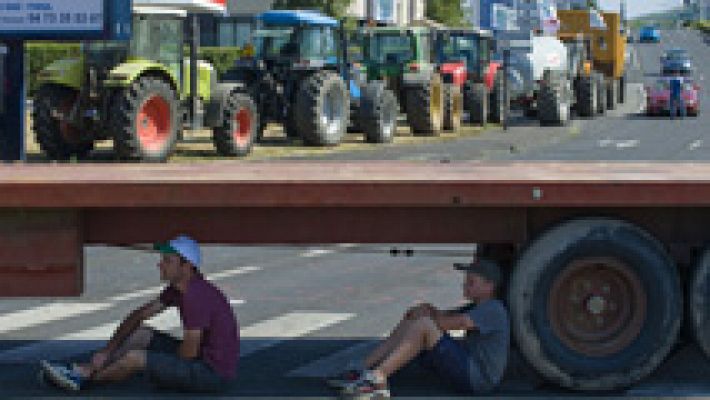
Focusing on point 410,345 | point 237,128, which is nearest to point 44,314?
point 410,345

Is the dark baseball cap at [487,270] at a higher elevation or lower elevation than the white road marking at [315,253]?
higher

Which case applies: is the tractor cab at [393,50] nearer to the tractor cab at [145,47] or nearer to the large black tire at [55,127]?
the tractor cab at [145,47]

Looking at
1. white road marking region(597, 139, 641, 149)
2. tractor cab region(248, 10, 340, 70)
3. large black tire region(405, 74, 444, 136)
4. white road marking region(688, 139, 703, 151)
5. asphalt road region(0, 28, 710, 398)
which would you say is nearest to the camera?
asphalt road region(0, 28, 710, 398)

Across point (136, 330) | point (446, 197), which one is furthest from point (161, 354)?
point (446, 197)

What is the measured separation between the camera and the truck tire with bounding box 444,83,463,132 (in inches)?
1724

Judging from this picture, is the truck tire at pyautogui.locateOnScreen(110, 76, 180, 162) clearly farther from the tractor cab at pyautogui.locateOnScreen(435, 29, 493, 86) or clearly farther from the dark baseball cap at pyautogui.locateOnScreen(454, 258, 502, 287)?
the dark baseball cap at pyautogui.locateOnScreen(454, 258, 502, 287)

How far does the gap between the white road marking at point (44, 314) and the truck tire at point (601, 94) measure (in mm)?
43473

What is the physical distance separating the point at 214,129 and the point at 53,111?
3.13 meters

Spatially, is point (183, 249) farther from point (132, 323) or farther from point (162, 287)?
point (162, 287)

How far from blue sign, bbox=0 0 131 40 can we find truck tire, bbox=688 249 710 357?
841 inches

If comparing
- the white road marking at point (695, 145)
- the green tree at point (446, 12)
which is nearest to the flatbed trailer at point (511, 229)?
the white road marking at point (695, 145)

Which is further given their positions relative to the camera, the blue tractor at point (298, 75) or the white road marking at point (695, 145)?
the white road marking at point (695, 145)

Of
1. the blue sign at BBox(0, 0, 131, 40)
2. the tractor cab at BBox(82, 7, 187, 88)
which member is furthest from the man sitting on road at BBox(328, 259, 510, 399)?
the blue sign at BBox(0, 0, 131, 40)

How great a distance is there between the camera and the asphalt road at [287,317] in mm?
10180
